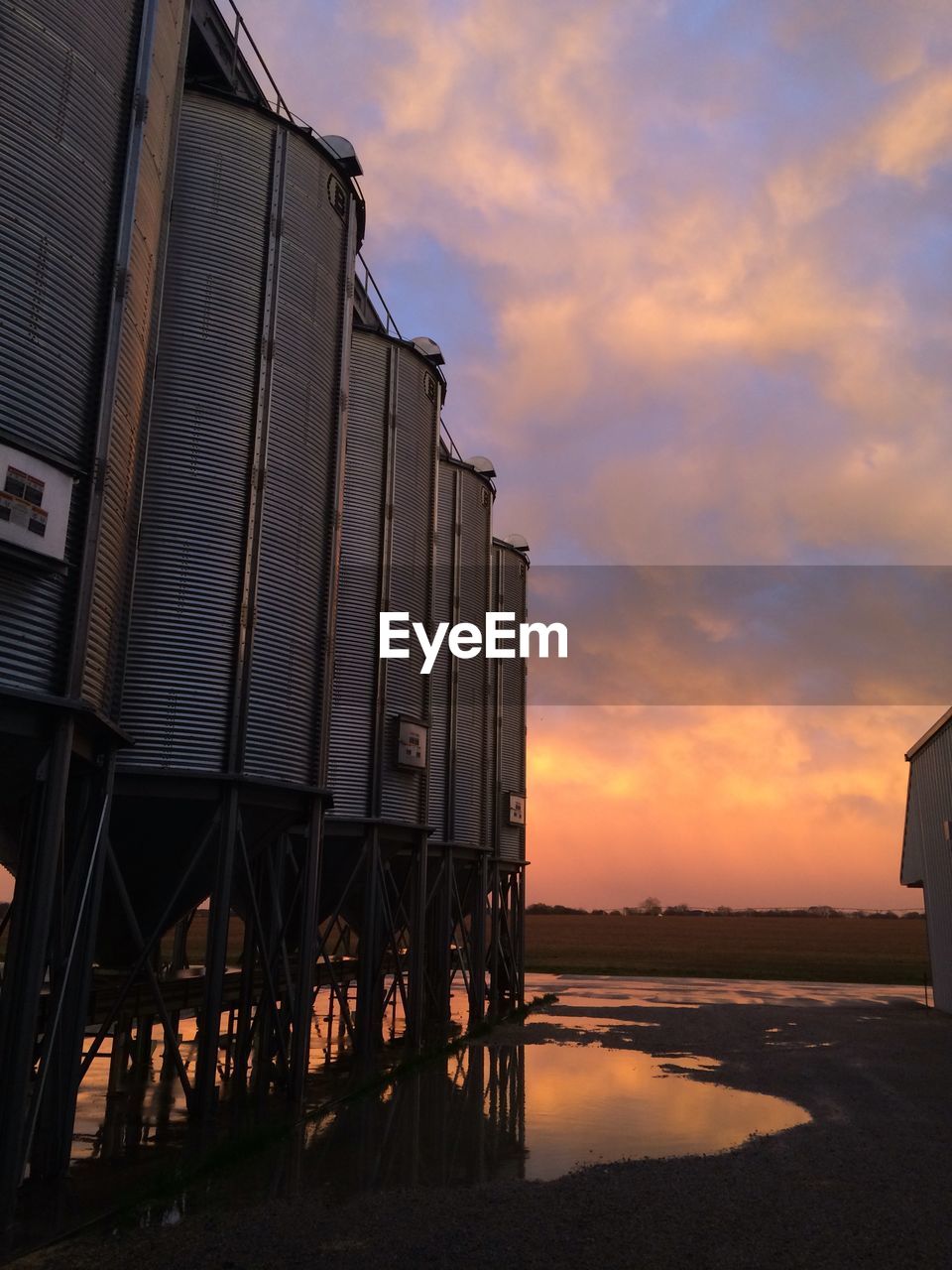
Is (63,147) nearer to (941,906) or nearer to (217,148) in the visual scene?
(217,148)

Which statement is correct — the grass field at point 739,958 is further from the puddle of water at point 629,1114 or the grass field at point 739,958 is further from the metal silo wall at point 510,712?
the puddle of water at point 629,1114

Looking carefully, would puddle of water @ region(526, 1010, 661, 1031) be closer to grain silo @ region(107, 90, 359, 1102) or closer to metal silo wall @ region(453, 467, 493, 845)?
metal silo wall @ region(453, 467, 493, 845)

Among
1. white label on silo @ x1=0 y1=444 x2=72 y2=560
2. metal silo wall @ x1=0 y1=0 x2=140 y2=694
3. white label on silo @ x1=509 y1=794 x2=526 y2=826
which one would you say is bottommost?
white label on silo @ x1=509 y1=794 x2=526 y2=826

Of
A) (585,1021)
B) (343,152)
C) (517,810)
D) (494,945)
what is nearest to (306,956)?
(343,152)

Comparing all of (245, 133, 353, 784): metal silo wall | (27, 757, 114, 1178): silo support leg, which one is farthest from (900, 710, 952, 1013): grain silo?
(27, 757, 114, 1178): silo support leg

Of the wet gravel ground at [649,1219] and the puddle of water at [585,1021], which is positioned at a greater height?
the wet gravel ground at [649,1219]

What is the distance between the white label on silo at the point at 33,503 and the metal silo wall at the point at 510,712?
27233mm

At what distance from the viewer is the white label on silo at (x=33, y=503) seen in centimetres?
1227

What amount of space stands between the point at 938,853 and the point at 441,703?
927 inches

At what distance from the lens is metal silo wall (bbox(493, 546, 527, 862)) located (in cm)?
A: 4016

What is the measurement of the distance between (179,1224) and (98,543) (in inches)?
352

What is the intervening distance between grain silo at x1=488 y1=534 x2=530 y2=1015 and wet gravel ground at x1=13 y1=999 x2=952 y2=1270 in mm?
20889

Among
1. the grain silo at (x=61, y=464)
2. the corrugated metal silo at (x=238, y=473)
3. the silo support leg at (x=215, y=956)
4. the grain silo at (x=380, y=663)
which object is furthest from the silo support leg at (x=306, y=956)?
the grain silo at (x=61, y=464)

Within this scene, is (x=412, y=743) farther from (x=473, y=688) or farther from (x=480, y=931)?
(x=480, y=931)
